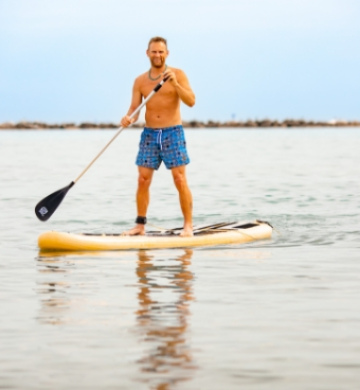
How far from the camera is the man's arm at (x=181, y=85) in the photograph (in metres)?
10.7

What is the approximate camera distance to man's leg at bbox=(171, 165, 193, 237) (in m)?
11.1

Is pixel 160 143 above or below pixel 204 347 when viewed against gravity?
above

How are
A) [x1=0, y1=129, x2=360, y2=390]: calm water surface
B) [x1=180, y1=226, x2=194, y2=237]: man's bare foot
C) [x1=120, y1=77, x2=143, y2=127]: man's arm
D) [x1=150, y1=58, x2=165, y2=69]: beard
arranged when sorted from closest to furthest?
[x1=0, y1=129, x2=360, y2=390]: calm water surface → [x1=150, y1=58, x2=165, y2=69]: beard → [x1=120, y1=77, x2=143, y2=127]: man's arm → [x1=180, y1=226, x2=194, y2=237]: man's bare foot

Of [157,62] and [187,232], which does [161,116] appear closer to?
[157,62]

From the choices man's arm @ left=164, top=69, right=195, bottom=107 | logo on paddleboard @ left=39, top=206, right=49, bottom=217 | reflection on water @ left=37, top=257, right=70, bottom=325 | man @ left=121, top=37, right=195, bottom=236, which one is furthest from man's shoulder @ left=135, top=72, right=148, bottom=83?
reflection on water @ left=37, top=257, right=70, bottom=325

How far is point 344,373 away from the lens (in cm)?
585

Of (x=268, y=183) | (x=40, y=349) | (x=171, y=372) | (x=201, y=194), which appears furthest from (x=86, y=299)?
(x=268, y=183)

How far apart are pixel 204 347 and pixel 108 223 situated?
8.40m

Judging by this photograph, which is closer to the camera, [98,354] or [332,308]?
[98,354]

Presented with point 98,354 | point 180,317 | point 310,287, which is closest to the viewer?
point 98,354

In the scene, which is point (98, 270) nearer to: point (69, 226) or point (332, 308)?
point (332, 308)

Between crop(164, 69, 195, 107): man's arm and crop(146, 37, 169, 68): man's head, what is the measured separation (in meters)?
0.13

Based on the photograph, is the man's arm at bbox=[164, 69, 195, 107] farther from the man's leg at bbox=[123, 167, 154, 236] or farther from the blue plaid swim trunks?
the man's leg at bbox=[123, 167, 154, 236]

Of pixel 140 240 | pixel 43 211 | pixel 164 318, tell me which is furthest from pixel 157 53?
pixel 164 318
